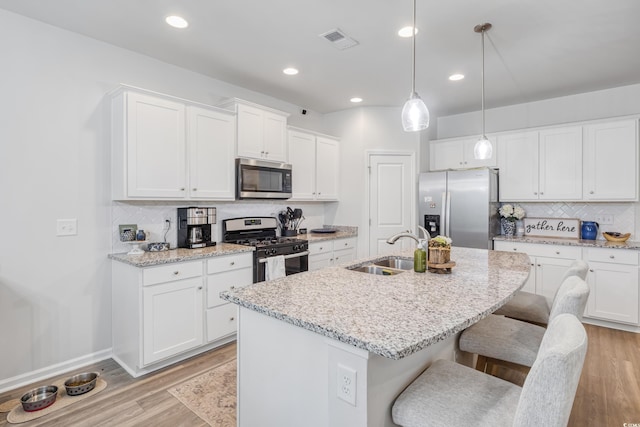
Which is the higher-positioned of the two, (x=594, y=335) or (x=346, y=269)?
(x=346, y=269)

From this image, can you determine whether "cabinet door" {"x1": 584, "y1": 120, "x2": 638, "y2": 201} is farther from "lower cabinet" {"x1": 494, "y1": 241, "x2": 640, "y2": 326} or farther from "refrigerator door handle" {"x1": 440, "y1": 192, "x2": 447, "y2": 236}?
"refrigerator door handle" {"x1": 440, "y1": 192, "x2": 447, "y2": 236}

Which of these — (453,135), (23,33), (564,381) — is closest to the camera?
(564,381)

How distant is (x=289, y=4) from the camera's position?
2.29m

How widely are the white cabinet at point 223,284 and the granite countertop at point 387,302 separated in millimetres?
1261

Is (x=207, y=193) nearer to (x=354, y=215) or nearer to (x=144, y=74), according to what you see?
(x=144, y=74)

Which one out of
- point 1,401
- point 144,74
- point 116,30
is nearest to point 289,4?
point 116,30

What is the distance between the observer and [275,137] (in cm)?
383

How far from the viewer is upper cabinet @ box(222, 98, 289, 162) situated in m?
3.46

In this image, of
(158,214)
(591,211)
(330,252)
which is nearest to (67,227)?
(158,214)

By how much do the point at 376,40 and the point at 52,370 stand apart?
12.0ft

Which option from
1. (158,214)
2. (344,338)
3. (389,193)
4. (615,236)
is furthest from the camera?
(389,193)

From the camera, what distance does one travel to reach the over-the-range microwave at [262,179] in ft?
11.4

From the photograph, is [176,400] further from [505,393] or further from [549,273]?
[549,273]

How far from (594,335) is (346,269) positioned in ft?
9.91
